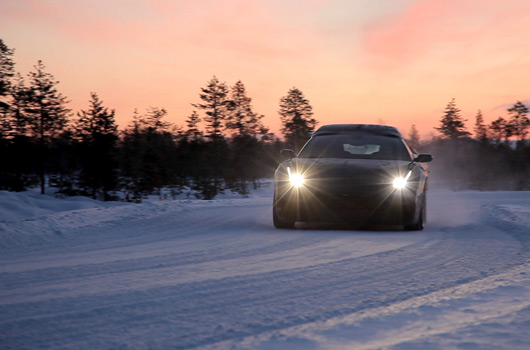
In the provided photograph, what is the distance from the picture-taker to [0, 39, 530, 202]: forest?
30.1 metres

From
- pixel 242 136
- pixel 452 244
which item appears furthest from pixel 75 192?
pixel 452 244

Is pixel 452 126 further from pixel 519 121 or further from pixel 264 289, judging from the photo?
pixel 264 289

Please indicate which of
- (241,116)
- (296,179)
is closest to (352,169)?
(296,179)

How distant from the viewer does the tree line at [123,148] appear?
98.7ft

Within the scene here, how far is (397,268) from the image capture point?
4590 mm

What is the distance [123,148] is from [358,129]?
2435 centimetres

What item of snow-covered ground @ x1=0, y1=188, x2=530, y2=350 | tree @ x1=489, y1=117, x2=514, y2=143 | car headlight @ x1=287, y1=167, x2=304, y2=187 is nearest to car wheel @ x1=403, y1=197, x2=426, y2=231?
snow-covered ground @ x1=0, y1=188, x2=530, y2=350

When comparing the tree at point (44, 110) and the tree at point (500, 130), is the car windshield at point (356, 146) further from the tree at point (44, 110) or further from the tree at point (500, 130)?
the tree at point (500, 130)

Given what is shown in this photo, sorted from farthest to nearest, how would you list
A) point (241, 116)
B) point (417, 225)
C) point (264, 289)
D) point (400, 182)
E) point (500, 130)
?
point (500, 130), point (241, 116), point (417, 225), point (400, 182), point (264, 289)

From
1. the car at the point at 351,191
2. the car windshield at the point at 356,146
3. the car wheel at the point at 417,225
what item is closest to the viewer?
the car at the point at 351,191

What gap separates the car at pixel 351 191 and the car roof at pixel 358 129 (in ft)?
3.32

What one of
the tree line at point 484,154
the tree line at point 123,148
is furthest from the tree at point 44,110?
the tree line at point 484,154

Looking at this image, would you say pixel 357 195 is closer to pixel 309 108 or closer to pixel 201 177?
pixel 201 177

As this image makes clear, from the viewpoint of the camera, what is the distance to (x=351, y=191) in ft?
23.6
